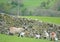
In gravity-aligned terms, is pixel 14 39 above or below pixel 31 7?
below

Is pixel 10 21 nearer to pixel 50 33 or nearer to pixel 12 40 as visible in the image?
pixel 12 40

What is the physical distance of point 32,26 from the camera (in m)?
4.88

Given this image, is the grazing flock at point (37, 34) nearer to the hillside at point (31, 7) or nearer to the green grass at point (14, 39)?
the green grass at point (14, 39)

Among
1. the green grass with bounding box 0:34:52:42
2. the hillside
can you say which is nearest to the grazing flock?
the green grass with bounding box 0:34:52:42

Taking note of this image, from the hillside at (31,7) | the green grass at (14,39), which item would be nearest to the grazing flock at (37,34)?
the green grass at (14,39)

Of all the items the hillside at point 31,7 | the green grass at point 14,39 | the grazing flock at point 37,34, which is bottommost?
the green grass at point 14,39

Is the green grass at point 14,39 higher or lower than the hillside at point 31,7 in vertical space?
lower

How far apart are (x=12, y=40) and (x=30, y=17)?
48cm

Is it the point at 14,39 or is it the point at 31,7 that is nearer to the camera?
the point at 14,39

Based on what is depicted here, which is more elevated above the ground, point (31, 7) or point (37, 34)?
point (31, 7)

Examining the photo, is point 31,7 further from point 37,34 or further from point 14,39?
point 14,39

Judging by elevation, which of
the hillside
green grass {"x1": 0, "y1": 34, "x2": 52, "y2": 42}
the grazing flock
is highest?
the hillside

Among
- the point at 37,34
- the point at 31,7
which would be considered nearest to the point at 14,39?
the point at 37,34

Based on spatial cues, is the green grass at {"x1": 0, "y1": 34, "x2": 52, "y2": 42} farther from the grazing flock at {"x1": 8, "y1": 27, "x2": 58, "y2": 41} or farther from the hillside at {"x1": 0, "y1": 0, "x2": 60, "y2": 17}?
the hillside at {"x1": 0, "y1": 0, "x2": 60, "y2": 17}
